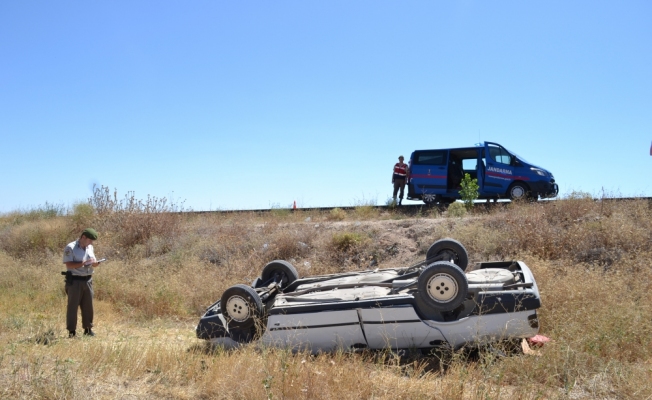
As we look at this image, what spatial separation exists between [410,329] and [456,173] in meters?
12.5

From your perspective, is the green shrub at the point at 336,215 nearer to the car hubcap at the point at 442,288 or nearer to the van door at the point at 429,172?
the van door at the point at 429,172

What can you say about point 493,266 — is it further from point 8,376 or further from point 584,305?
point 8,376

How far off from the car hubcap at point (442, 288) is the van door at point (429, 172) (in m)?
11.9

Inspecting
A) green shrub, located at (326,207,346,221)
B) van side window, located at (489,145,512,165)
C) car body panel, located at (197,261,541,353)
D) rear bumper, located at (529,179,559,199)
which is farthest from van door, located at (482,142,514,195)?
car body panel, located at (197,261,541,353)

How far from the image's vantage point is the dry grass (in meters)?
5.19

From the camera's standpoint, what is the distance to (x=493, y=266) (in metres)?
8.07

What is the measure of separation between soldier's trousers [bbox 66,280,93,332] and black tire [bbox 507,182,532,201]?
12.8 metres

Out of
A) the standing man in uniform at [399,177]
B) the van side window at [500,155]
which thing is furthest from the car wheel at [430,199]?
the van side window at [500,155]

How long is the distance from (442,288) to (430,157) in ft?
40.4

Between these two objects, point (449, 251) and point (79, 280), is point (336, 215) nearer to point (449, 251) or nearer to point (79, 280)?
point (449, 251)

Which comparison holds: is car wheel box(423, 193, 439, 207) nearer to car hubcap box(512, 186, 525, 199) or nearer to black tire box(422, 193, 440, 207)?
black tire box(422, 193, 440, 207)

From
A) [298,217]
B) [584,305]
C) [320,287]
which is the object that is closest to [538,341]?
[584,305]

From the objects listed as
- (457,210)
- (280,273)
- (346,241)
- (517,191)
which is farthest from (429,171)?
(280,273)

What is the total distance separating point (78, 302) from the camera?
8312 millimetres
